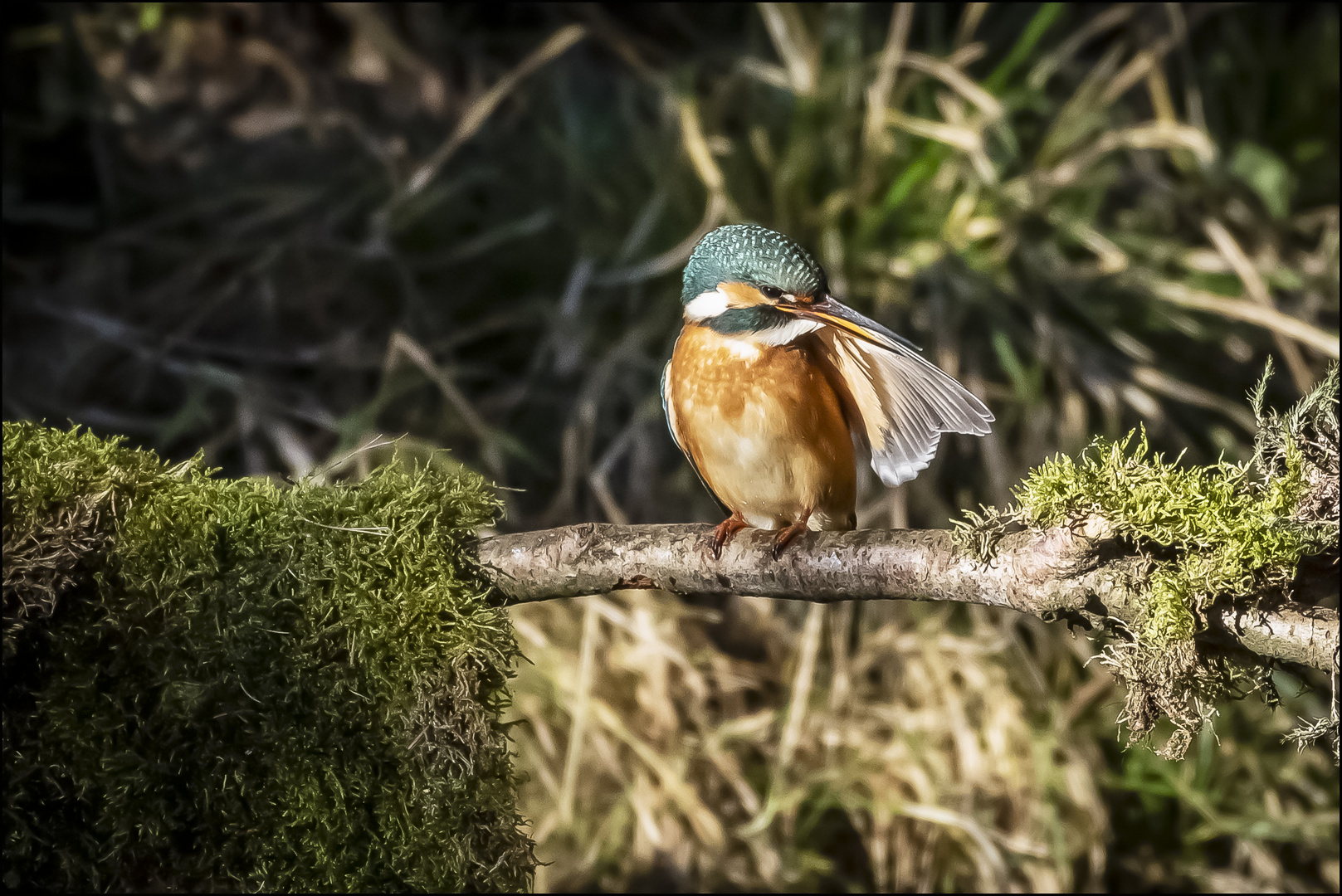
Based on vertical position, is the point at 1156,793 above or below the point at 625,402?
below

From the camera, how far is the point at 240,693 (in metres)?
0.70

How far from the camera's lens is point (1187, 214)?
182cm

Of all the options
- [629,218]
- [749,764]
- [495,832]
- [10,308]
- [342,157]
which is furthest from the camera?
[342,157]

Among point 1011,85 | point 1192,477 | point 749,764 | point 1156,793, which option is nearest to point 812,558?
point 1192,477

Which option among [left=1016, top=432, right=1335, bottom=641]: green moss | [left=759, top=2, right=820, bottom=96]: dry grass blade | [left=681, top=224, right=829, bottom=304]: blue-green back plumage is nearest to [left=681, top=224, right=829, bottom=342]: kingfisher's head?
[left=681, top=224, right=829, bottom=304]: blue-green back plumage

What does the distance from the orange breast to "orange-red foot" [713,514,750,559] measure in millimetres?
54

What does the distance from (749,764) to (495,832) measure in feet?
3.11

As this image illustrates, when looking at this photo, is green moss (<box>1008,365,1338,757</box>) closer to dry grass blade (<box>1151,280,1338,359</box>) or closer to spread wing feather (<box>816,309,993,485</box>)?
spread wing feather (<box>816,309,993,485</box>)

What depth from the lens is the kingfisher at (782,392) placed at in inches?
31.9

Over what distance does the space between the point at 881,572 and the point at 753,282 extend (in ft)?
0.97

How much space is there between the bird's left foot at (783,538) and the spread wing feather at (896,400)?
0.29 feet

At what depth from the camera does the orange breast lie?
0.88 m

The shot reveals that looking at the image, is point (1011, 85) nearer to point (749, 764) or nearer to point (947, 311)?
point (947, 311)

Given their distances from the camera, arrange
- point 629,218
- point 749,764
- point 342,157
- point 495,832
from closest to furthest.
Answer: point 495,832 < point 749,764 < point 629,218 < point 342,157
